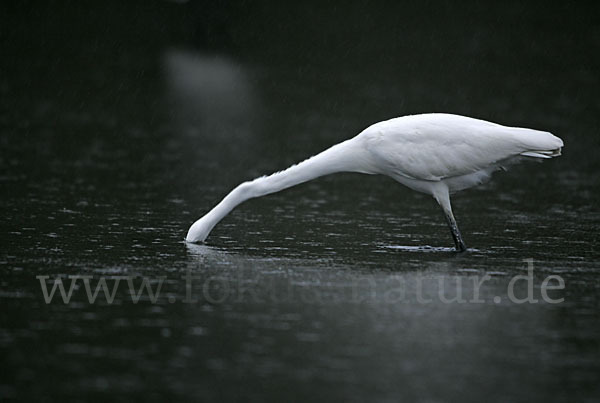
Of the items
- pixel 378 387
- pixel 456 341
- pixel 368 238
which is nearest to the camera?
pixel 378 387

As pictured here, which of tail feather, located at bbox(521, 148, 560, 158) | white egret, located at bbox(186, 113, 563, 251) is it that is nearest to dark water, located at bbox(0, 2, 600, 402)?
white egret, located at bbox(186, 113, 563, 251)

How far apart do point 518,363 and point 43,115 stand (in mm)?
17034

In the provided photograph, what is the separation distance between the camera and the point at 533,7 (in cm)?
4084

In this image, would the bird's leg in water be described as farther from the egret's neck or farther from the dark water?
the egret's neck

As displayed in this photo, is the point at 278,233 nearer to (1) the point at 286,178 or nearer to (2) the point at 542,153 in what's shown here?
(1) the point at 286,178

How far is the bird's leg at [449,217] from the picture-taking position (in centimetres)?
1286

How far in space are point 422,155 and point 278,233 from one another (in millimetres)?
2137

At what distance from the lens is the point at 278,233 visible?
13984 mm

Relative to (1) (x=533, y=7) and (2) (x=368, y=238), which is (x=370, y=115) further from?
(1) (x=533, y=7)

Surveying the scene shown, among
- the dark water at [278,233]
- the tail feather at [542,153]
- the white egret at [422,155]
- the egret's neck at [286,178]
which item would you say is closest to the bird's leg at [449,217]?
the white egret at [422,155]

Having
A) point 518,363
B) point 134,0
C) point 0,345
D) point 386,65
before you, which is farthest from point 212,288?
point 134,0

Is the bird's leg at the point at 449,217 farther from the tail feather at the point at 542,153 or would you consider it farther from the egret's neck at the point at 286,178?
the tail feather at the point at 542,153

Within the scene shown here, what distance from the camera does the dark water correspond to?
8352 mm

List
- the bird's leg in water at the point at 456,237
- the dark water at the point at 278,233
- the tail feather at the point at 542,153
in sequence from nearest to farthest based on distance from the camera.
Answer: the dark water at the point at 278,233, the bird's leg in water at the point at 456,237, the tail feather at the point at 542,153
